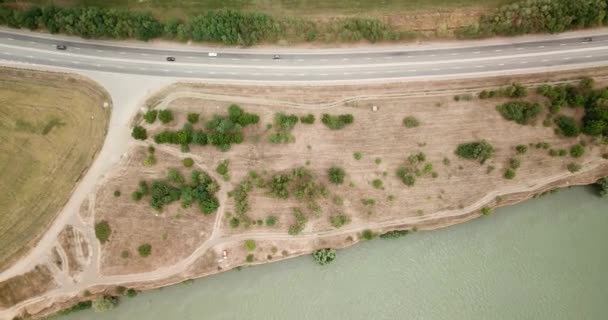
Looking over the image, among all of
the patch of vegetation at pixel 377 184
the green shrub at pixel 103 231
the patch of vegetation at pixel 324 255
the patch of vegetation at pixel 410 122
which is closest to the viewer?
the green shrub at pixel 103 231

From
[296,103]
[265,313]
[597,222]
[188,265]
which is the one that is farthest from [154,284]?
[597,222]

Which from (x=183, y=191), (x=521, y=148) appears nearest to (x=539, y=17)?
(x=521, y=148)

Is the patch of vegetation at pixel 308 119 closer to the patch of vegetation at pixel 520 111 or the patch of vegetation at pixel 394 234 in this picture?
the patch of vegetation at pixel 394 234

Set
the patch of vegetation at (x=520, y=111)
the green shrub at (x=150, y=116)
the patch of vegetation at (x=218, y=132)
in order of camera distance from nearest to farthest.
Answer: the patch of vegetation at (x=218, y=132) < the green shrub at (x=150, y=116) < the patch of vegetation at (x=520, y=111)

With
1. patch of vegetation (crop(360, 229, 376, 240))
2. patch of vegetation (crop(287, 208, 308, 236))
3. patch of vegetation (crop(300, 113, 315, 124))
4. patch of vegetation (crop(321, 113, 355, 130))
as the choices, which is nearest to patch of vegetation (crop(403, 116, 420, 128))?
patch of vegetation (crop(321, 113, 355, 130))

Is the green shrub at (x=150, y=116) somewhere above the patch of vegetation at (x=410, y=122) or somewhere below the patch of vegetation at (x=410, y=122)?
above

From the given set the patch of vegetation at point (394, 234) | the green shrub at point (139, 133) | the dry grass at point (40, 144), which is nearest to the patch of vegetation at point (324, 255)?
the patch of vegetation at point (394, 234)

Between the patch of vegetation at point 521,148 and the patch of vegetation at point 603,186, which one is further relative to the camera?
the patch of vegetation at point 603,186
